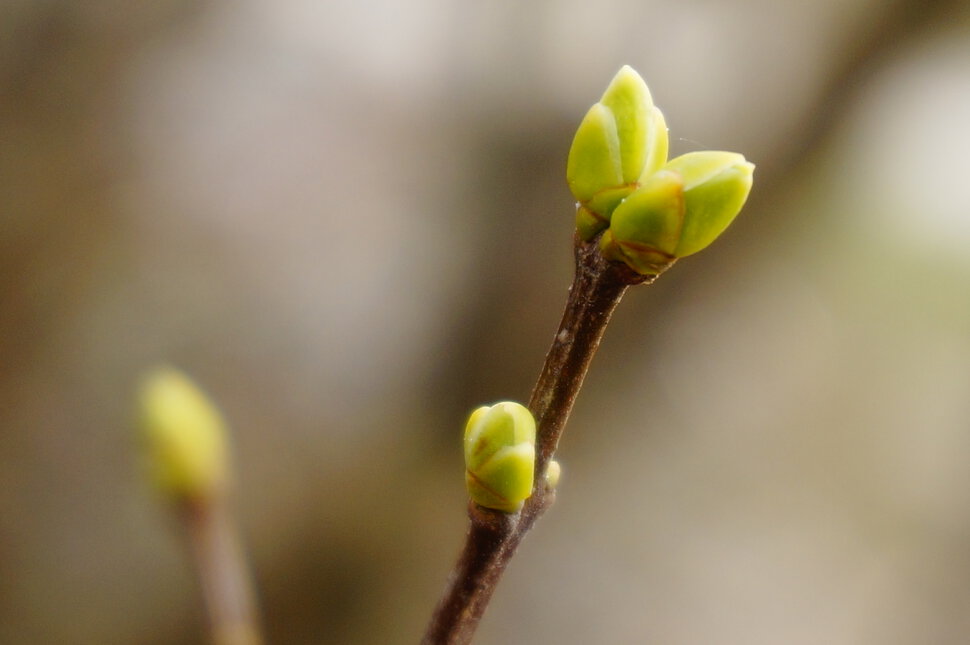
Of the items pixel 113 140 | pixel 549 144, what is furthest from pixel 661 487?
pixel 113 140

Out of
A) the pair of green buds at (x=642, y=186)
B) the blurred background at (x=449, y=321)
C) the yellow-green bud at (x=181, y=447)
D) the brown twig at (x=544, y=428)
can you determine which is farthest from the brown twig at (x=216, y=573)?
the blurred background at (x=449, y=321)

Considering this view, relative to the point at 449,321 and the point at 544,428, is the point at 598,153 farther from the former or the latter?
the point at 449,321

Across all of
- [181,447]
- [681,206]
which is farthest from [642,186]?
[181,447]

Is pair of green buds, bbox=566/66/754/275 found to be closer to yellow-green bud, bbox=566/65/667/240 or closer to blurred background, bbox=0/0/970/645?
yellow-green bud, bbox=566/65/667/240

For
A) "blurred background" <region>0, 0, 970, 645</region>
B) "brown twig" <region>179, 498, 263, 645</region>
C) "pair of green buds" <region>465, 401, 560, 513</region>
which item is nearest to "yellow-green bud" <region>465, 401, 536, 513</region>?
"pair of green buds" <region>465, 401, 560, 513</region>

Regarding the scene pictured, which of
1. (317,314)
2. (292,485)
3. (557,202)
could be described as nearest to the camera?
(557,202)

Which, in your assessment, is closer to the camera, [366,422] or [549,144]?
[549,144]

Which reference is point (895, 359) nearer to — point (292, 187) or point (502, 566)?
point (292, 187)
